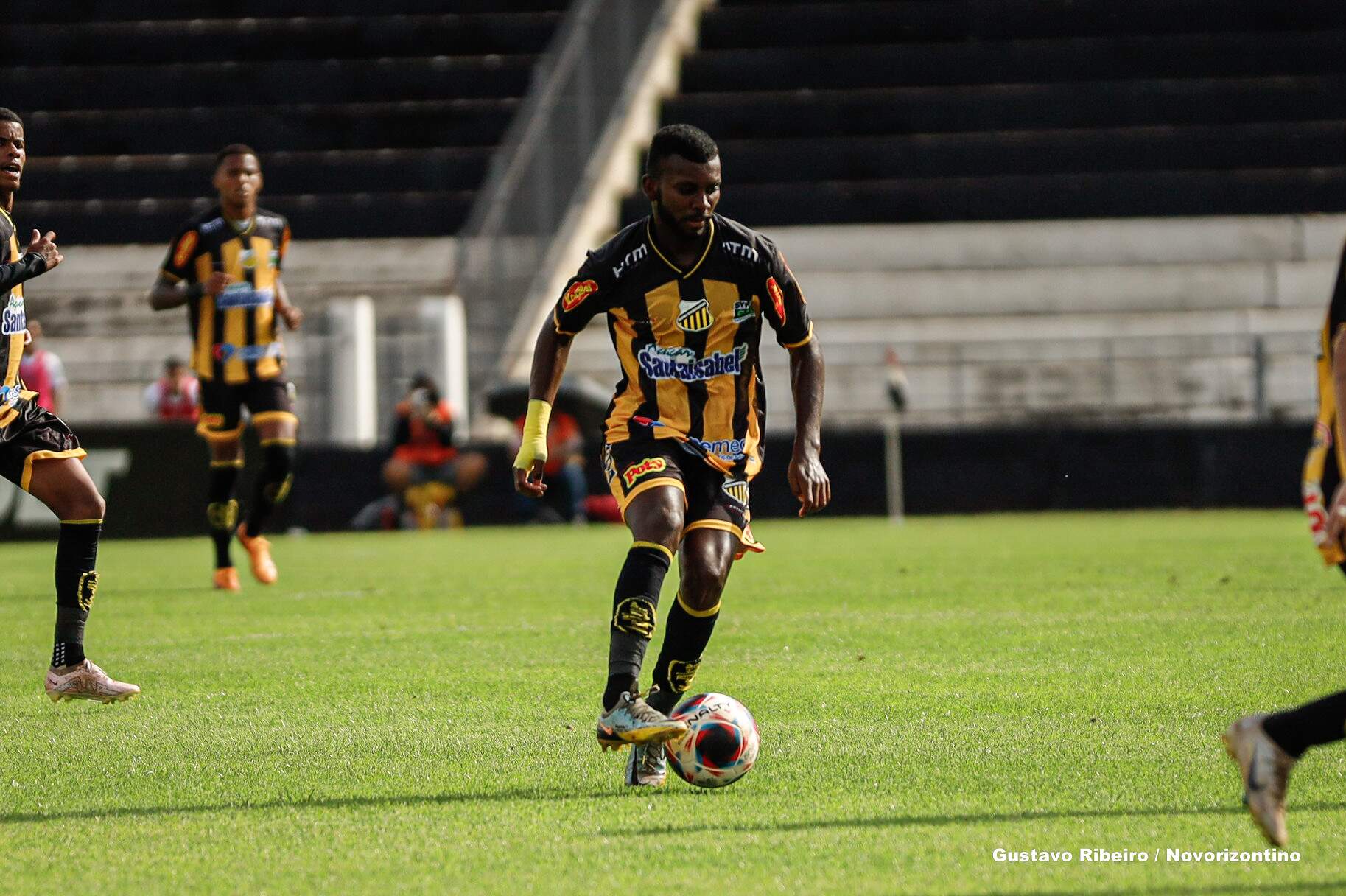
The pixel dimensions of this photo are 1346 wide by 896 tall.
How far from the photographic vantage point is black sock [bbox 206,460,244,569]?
39.5 feet

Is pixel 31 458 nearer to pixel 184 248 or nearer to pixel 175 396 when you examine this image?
pixel 184 248

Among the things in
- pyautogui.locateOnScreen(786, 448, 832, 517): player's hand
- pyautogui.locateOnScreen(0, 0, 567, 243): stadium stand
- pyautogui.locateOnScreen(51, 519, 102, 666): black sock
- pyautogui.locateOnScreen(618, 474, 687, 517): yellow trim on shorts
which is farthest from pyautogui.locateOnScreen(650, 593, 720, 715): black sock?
pyautogui.locateOnScreen(0, 0, 567, 243): stadium stand

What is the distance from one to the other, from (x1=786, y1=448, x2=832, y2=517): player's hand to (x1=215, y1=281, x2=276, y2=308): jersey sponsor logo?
6975 mm

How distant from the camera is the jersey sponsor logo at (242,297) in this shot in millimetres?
12055

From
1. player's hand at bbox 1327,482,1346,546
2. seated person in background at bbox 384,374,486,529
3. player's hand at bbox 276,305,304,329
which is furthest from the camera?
seated person in background at bbox 384,374,486,529

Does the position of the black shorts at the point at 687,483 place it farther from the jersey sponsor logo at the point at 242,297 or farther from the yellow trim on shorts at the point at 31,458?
the jersey sponsor logo at the point at 242,297

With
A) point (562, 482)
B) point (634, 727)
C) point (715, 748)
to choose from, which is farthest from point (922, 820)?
point (562, 482)

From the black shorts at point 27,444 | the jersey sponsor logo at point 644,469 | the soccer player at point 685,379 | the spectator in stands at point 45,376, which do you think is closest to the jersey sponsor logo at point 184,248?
the black shorts at point 27,444

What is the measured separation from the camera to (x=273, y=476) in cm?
1211

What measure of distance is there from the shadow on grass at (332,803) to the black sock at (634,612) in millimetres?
299

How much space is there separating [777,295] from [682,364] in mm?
358

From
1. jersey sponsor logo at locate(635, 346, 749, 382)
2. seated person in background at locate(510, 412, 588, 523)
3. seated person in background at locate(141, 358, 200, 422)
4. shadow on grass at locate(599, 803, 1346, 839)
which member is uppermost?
jersey sponsor logo at locate(635, 346, 749, 382)

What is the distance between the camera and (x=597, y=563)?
14.4 meters

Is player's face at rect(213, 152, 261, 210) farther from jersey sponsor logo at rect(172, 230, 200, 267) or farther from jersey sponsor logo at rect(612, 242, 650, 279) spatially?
jersey sponsor logo at rect(612, 242, 650, 279)
